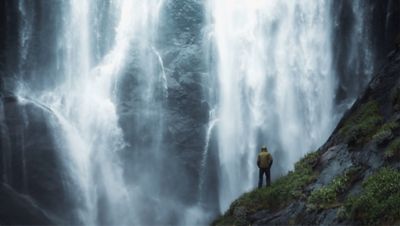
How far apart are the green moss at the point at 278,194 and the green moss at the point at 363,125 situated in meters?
1.47

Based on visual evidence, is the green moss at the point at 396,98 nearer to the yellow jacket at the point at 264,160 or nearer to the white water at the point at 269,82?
the yellow jacket at the point at 264,160

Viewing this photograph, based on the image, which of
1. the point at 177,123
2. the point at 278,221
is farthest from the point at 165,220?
the point at 278,221

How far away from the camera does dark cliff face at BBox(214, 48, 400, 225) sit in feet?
45.1

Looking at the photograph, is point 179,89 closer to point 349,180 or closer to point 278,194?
point 278,194

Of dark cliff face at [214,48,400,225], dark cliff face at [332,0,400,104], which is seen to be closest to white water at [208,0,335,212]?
dark cliff face at [332,0,400,104]

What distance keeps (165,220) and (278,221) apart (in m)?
16.0

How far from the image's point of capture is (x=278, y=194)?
17.6m

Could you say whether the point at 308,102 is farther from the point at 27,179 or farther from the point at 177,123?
the point at 27,179

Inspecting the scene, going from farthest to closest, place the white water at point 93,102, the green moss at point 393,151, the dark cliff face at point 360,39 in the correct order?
the dark cliff face at point 360,39
the white water at point 93,102
the green moss at point 393,151

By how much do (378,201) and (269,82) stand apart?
21985mm

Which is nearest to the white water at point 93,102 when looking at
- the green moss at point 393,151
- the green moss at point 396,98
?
the green moss at point 396,98

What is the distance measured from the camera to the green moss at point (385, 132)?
16.4 meters

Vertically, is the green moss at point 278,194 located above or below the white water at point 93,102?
below

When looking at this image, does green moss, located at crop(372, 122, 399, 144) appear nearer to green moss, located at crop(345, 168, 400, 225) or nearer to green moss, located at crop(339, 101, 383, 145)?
green moss, located at crop(339, 101, 383, 145)
